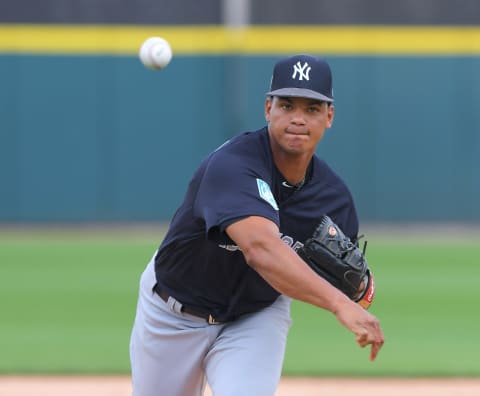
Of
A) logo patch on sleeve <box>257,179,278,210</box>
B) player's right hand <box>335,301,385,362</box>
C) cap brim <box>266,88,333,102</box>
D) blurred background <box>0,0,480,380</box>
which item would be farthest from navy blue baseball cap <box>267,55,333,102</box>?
blurred background <box>0,0,480,380</box>

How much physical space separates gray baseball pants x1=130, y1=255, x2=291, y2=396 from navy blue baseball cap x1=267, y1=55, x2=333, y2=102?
2.83 ft

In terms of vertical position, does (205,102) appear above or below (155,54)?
below

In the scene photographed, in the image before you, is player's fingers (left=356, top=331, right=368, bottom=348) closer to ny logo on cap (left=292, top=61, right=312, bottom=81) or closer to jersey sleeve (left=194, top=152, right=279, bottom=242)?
jersey sleeve (left=194, top=152, right=279, bottom=242)

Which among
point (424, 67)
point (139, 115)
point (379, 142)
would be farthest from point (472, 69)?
point (139, 115)

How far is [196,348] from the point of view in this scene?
4.17m

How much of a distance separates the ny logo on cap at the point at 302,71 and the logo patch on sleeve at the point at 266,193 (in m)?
0.42

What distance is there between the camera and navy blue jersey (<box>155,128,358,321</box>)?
386 cm

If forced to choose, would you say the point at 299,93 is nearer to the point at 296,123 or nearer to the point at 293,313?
the point at 296,123

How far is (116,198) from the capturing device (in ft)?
54.4

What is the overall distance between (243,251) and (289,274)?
0.19m

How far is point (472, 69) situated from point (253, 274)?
510 inches

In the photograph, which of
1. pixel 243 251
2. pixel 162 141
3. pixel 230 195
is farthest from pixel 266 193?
pixel 162 141

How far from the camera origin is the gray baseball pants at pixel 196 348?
3.99m

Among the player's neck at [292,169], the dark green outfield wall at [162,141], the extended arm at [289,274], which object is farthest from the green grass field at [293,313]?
the extended arm at [289,274]
